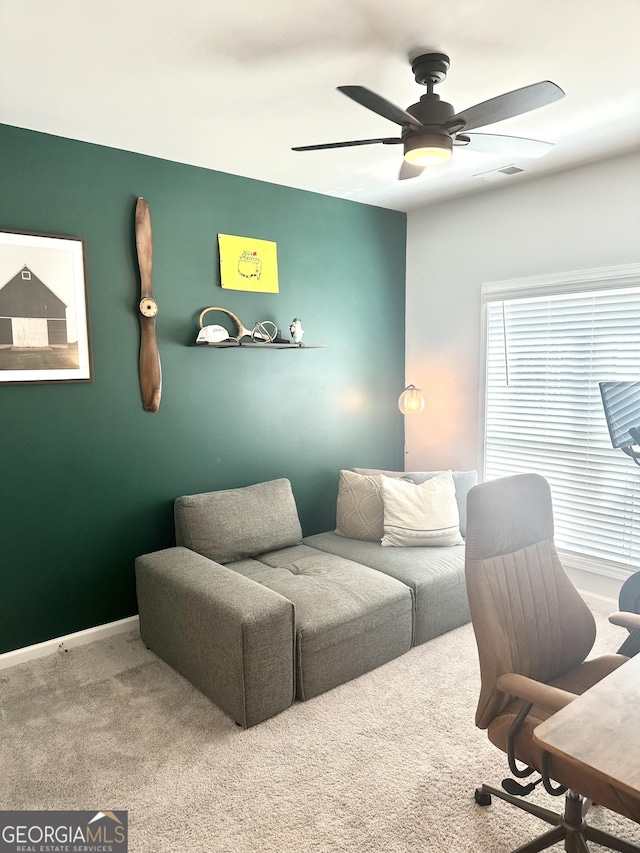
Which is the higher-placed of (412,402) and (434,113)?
(434,113)

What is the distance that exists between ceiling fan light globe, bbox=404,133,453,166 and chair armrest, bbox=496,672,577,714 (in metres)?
1.79

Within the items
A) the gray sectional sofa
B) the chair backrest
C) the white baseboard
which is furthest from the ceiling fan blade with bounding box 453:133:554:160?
the white baseboard

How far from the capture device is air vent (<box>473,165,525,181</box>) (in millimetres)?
3351

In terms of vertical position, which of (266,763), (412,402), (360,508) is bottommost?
(266,763)

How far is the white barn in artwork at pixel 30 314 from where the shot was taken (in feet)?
8.88

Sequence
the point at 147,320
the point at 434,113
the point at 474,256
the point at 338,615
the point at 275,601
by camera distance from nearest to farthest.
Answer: the point at 434,113 < the point at 275,601 < the point at 338,615 < the point at 147,320 < the point at 474,256

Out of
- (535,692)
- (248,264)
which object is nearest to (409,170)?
(248,264)

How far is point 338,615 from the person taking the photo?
264 cm

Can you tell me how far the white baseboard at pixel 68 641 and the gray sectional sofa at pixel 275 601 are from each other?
297mm

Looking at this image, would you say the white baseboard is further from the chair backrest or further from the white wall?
the white wall

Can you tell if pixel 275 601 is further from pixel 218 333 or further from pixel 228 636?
pixel 218 333

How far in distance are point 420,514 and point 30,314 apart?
2419 mm

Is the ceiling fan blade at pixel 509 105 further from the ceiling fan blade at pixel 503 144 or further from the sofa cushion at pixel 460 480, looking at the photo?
the sofa cushion at pixel 460 480

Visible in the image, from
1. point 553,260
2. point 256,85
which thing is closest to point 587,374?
point 553,260
